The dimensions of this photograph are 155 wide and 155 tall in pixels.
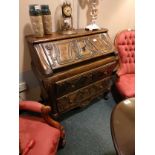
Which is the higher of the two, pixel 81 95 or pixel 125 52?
pixel 125 52

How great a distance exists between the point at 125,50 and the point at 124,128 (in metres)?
1.90

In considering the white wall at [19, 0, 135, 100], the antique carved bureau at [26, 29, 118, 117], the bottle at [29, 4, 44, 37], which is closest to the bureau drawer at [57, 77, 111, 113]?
the antique carved bureau at [26, 29, 118, 117]

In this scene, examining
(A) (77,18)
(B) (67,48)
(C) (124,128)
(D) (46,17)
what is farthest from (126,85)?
(C) (124,128)

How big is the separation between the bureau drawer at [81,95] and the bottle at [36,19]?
72 centimetres

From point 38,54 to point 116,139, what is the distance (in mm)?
1177

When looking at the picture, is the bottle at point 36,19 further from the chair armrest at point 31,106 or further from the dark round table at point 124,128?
the dark round table at point 124,128

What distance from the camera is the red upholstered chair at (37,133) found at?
4.59ft

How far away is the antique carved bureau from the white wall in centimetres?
15

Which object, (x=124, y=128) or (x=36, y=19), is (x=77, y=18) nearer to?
(x=36, y=19)

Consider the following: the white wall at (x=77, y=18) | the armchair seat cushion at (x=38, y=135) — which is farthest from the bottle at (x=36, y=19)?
the armchair seat cushion at (x=38, y=135)

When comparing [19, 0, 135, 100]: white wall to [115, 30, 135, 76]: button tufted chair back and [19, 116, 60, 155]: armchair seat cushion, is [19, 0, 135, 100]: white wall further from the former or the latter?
[19, 116, 60, 155]: armchair seat cushion

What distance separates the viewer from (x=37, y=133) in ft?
5.09

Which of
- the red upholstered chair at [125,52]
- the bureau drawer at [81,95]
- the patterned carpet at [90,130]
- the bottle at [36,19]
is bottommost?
the patterned carpet at [90,130]

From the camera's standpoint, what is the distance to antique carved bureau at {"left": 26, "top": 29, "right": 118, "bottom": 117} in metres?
1.89
